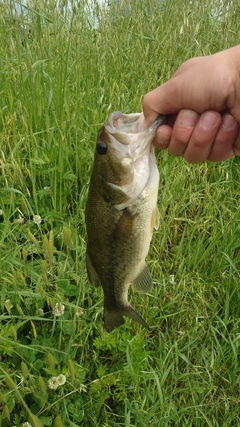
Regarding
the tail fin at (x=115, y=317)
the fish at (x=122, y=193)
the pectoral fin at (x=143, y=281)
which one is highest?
the fish at (x=122, y=193)

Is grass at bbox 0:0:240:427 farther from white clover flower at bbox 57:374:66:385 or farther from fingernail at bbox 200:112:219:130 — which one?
fingernail at bbox 200:112:219:130

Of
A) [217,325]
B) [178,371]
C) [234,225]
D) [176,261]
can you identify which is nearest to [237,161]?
[234,225]

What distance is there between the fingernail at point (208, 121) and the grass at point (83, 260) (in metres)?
0.68

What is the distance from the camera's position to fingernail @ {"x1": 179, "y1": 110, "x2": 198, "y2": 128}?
156 cm

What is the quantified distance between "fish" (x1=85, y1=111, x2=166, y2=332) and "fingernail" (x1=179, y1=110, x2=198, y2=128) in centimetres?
8

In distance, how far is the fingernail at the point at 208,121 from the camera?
1.55m

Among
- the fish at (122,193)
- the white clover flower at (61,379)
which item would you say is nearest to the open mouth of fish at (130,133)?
the fish at (122,193)

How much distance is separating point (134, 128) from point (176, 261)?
3.89 ft

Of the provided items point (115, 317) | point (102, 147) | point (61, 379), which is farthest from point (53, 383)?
point (102, 147)

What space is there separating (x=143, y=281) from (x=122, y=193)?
1.44 feet

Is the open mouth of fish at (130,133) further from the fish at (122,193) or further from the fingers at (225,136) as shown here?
the fingers at (225,136)

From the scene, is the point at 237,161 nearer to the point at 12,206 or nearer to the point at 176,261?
the point at 176,261

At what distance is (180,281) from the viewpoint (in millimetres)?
2320

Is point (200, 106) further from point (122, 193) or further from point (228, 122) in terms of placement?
point (122, 193)
